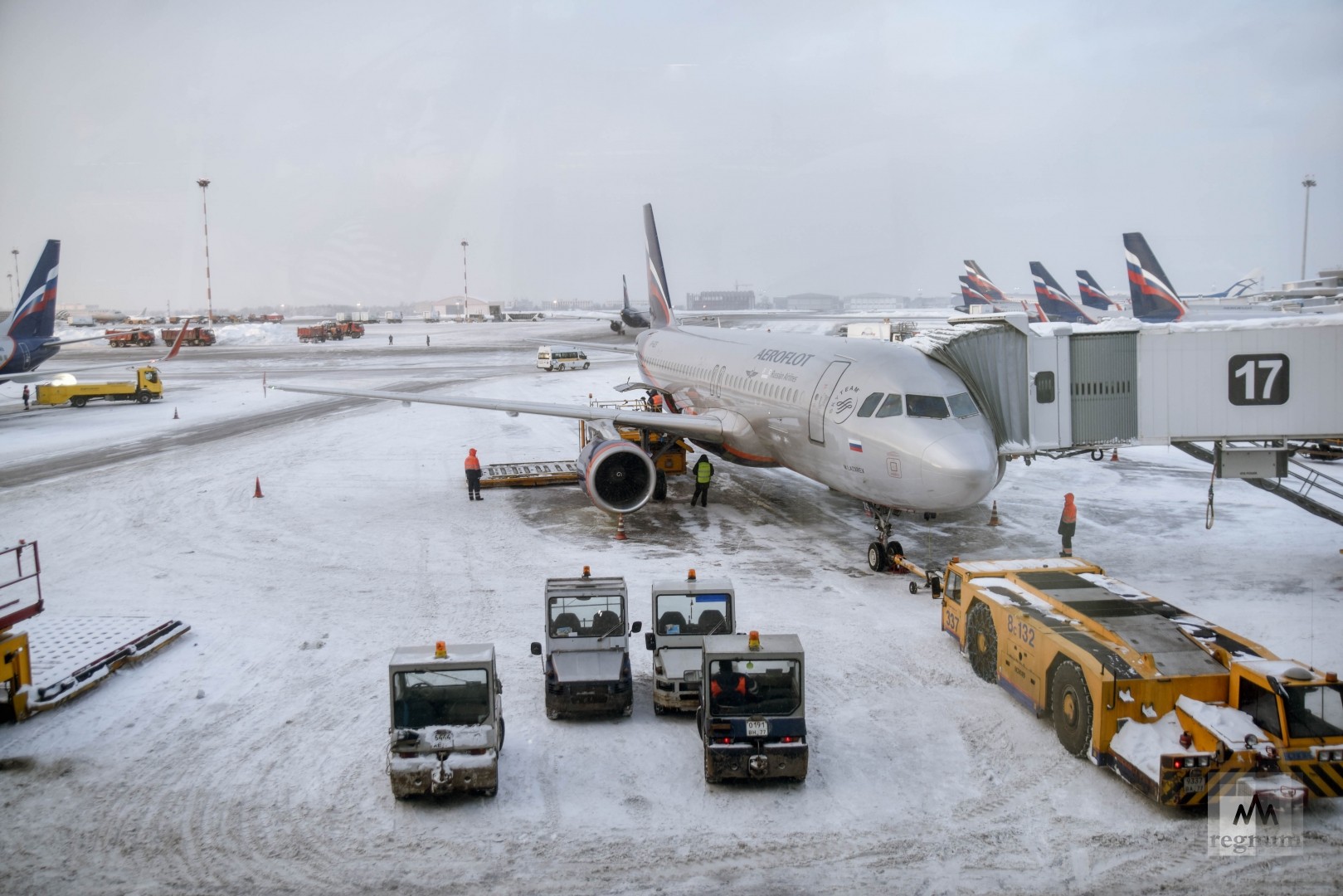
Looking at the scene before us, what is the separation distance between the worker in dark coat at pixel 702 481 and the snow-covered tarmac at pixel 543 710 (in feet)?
1.64

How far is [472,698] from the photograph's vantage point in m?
11.0

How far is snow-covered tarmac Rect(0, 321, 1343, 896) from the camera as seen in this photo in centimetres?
941

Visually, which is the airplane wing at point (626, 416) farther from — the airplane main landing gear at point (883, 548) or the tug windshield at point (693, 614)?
the tug windshield at point (693, 614)

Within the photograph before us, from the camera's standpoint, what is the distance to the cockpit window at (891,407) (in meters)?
18.4

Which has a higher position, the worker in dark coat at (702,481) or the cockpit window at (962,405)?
the cockpit window at (962,405)

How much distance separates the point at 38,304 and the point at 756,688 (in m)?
42.7

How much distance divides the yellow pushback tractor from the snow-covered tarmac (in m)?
0.51

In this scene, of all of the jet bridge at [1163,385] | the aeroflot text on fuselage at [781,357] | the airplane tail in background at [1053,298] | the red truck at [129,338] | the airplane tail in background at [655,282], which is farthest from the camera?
the red truck at [129,338]

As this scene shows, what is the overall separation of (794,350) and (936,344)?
4508 millimetres

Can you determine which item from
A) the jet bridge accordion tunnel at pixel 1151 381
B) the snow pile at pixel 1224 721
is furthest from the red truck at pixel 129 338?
the snow pile at pixel 1224 721

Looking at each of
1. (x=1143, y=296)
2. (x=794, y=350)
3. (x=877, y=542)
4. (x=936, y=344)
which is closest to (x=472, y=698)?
(x=877, y=542)

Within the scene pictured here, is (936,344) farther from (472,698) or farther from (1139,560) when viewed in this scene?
(472,698)

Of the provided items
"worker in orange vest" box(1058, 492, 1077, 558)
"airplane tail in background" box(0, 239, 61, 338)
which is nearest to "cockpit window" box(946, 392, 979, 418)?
"worker in orange vest" box(1058, 492, 1077, 558)

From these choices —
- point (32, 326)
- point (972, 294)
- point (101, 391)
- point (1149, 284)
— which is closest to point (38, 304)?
point (32, 326)
